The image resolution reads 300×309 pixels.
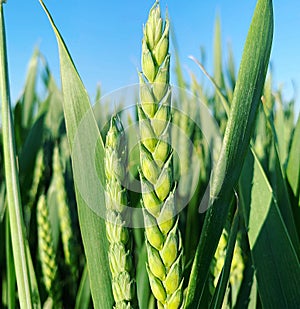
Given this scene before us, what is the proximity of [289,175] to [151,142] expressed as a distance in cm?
37

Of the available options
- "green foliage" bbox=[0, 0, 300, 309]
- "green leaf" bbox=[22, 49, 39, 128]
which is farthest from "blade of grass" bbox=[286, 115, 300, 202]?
"green leaf" bbox=[22, 49, 39, 128]

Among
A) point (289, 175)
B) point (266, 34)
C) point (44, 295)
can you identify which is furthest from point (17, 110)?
point (266, 34)

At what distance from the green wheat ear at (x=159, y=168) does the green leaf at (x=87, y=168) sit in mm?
61

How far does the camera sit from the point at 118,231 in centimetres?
21

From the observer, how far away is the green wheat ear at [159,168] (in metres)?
0.18

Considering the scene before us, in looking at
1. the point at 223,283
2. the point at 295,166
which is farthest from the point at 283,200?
the point at 223,283

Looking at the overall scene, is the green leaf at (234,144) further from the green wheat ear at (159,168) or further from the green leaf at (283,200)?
the green leaf at (283,200)

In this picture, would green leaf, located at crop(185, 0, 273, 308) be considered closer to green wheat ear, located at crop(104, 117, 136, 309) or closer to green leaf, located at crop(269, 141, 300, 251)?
green wheat ear, located at crop(104, 117, 136, 309)

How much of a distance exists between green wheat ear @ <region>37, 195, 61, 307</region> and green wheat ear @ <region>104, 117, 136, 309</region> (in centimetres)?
34

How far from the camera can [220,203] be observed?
0.72 feet

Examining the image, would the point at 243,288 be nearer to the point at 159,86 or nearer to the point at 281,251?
the point at 281,251

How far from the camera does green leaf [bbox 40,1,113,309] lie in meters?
0.25

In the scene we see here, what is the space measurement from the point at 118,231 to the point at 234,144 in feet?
0.23

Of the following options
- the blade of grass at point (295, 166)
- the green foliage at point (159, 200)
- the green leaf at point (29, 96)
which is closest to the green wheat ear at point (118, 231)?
the green foliage at point (159, 200)
